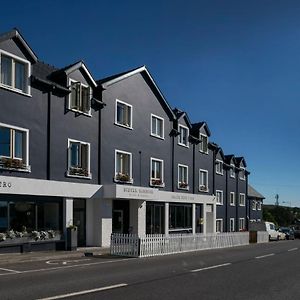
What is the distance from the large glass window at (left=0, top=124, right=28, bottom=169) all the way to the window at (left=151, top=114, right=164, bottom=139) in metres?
12.1

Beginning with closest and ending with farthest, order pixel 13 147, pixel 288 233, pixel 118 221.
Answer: pixel 13 147 → pixel 118 221 → pixel 288 233

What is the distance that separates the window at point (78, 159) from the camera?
25.7 m

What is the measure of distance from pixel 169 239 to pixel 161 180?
10.2 meters

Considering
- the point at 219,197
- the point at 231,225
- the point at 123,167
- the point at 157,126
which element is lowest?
the point at 231,225

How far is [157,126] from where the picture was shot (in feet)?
113

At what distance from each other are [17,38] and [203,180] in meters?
23.4

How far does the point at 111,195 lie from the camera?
2733cm

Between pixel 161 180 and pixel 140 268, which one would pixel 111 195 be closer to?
pixel 161 180

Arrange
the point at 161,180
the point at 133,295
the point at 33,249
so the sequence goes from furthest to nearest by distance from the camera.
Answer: the point at 161,180, the point at 33,249, the point at 133,295

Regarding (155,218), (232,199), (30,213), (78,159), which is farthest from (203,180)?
A: (30,213)

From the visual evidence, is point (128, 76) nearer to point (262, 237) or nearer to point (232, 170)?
point (262, 237)

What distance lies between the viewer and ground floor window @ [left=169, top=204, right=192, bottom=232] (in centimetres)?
3608

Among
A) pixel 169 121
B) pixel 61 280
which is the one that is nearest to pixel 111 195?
pixel 169 121

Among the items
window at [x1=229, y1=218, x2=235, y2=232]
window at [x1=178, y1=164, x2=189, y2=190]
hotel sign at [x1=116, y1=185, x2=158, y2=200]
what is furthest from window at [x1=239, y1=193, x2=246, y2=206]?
hotel sign at [x1=116, y1=185, x2=158, y2=200]
